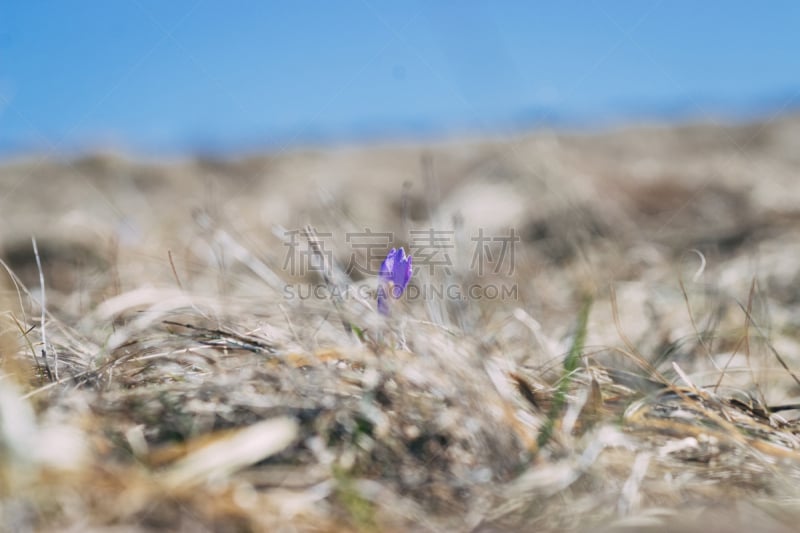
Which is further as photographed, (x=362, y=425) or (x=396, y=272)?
(x=396, y=272)

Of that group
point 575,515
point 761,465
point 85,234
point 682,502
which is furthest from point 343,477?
point 85,234

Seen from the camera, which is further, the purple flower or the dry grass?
the purple flower

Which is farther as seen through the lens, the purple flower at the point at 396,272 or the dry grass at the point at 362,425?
the purple flower at the point at 396,272

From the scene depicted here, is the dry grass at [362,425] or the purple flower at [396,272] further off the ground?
the purple flower at [396,272]

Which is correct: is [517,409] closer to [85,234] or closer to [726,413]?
[726,413]

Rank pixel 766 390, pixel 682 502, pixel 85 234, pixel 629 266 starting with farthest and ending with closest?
pixel 85 234 → pixel 629 266 → pixel 766 390 → pixel 682 502

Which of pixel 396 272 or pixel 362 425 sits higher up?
pixel 396 272

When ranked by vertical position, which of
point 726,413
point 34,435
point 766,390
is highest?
point 34,435

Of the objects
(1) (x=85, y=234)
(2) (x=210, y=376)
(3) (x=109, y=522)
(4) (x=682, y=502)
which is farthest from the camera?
(1) (x=85, y=234)

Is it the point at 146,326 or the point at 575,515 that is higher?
the point at 146,326

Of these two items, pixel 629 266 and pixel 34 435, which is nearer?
pixel 34 435

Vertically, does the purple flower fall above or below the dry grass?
above
